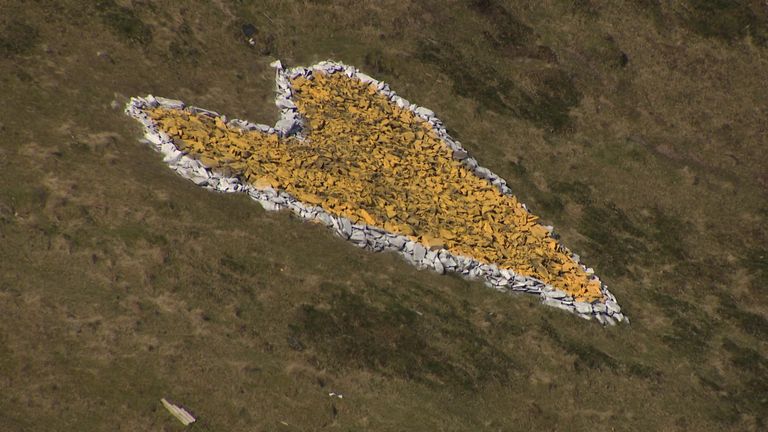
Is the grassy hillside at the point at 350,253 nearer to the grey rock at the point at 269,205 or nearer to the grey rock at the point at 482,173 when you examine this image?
the grey rock at the point at 269,205

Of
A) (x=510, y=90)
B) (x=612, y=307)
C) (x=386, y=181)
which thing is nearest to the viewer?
(x=612, y=307)

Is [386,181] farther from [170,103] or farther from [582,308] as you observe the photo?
[170,103]

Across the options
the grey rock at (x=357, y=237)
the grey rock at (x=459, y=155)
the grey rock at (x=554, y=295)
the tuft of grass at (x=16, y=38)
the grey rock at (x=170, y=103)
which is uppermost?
the tuft of grass at (x=16, y=38)

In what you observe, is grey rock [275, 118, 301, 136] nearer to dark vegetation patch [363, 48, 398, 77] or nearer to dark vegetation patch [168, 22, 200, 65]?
dark vegetation patch [168, 22, 200, 65]

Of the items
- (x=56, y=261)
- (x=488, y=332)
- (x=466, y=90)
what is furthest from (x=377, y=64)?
(x=56, y=261)

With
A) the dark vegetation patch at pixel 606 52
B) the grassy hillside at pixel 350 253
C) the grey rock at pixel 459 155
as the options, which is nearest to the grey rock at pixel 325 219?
the grassy hillside at pixel 350 253

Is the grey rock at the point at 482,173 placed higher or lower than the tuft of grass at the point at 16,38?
lower

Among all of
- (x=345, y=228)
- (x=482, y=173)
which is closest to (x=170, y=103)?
(x=345, y=228)
